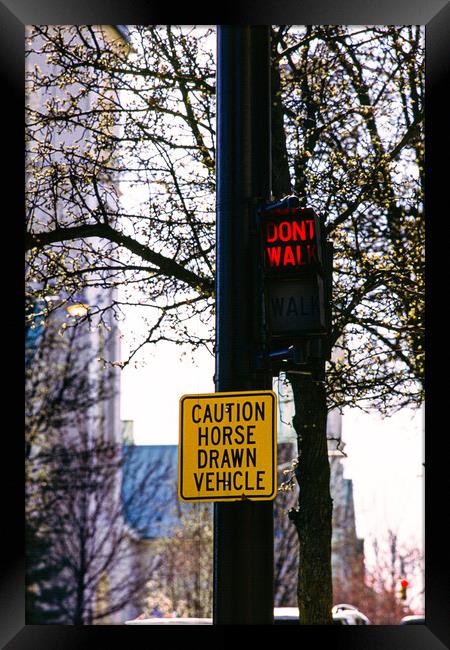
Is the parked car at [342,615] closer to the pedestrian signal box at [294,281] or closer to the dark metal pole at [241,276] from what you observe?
the pedestrian signal box at [294,281]

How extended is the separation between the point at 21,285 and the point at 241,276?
50.1 inches

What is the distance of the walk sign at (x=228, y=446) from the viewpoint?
20.5ft

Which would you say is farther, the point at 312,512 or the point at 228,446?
the point at 312,512

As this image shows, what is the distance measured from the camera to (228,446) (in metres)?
6.37

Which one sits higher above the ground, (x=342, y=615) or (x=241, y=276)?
(x=241, y=276)

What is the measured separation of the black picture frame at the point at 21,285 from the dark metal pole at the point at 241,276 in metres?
0.25

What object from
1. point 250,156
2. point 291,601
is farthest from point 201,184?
point 291,601

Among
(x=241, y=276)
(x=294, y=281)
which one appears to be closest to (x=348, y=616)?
(x=294, y=281)

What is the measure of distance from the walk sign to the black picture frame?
2.49 ft

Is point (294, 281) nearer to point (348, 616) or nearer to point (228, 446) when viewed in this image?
point (228, 446)

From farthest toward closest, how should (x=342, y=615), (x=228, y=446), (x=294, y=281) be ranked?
(x=342, y=615)
(x=294, y=281)
(x=228, y=446)

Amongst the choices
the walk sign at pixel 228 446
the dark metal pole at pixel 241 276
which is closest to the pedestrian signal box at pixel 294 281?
the dark metal pole at pixel 241 276

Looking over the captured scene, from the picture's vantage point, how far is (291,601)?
43.1m

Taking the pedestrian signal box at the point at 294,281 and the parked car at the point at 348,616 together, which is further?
the parked car at the point at 348,616
